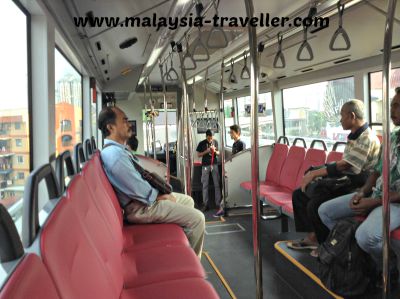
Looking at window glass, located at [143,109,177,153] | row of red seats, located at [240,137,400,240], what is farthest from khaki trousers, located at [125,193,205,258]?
window glass, located at [143,109,177,153]

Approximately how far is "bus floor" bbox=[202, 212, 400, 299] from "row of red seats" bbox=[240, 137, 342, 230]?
417mm

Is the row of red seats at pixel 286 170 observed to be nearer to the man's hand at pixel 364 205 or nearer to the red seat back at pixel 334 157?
the red seat back at pixel 334 157

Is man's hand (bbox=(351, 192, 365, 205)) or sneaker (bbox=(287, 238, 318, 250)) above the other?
man's hand (bbox=(351, 192, 365, 205))

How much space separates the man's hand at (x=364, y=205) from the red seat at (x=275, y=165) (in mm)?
2481

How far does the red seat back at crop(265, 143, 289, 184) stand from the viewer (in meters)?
5.32

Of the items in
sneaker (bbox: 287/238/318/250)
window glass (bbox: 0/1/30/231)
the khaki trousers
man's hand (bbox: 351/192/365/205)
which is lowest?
sneaker (bbox: 287/238/318/250)

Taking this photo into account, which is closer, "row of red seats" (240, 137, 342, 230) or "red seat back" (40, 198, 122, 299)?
"red seat back" (40, 198, 122, 299)

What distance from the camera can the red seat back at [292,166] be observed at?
4.77 meters

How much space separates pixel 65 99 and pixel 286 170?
296cm

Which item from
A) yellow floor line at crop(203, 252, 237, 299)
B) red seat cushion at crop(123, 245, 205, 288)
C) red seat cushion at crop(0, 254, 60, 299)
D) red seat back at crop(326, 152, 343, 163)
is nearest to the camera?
red seat cushion at crop(0, 254, 60, 299)

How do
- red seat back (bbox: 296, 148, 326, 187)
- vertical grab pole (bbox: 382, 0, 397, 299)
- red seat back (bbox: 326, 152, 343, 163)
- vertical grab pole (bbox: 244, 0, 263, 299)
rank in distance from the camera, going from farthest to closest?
1. red seat back (bbox: 296, 148, 326, 187)
2. red seat back (bbox: 326, 152, 343, 163)
3. vertical grab pole (bbox: 382, 0, 397, 299)
4. vertical grab pole (bbox: 244, 0, 263, 299)

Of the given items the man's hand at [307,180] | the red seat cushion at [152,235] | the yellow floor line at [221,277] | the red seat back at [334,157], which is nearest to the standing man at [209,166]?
the yellow floor line at [221,277]

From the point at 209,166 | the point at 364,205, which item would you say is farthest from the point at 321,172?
the point at 209,166

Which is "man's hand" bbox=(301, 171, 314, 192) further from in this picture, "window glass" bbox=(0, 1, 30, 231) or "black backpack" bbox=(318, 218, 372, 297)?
"window glass" bbox=(0, 1, 30, 231)
